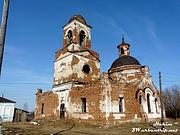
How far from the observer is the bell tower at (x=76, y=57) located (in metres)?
25.4

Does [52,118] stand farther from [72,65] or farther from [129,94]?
[129,94]

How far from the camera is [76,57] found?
84.5 ft

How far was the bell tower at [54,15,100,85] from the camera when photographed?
25359mm

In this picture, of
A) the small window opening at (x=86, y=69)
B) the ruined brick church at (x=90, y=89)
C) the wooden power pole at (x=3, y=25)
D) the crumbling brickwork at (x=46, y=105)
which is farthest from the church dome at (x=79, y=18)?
the wooden power pole at (x=3, y=25)

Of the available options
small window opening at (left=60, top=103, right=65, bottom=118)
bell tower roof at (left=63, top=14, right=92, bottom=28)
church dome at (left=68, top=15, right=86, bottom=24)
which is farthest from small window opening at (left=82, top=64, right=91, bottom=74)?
church dome at (left=68, top=15, right=86, bottom=24)

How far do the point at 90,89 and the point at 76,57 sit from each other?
5121 millimetres

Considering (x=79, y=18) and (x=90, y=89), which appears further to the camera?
(x=79, y=18)

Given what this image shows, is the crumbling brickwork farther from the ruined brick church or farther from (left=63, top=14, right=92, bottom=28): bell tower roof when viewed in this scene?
(left=63, top=14, right=92, bottom=28): bell tower roof

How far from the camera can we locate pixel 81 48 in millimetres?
26688

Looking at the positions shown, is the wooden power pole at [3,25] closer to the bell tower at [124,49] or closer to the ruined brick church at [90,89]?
the ruined brick church at [90,89]

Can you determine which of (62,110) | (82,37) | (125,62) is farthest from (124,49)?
(62,110)

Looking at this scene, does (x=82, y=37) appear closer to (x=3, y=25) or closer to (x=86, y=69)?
(x=86, y=69)

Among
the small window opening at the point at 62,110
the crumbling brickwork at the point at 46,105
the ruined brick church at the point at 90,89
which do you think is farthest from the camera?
the crumbling brickwork at the point at 46,105

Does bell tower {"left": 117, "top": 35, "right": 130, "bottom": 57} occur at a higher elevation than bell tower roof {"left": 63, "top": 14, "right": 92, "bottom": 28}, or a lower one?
lower
